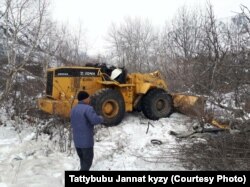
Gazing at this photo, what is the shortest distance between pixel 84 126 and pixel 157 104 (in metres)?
6.20

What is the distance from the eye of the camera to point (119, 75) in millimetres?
12297

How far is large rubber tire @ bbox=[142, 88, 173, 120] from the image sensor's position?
12.6m

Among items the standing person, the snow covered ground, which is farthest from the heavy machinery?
the standing person

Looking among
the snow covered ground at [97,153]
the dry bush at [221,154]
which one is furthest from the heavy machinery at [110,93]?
the dry bush at [221,154]

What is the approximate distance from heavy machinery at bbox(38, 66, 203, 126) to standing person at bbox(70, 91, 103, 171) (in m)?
3.94

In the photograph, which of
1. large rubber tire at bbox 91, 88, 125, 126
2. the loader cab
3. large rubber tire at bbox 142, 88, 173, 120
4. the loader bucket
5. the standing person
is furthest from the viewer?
large rubber tire at bbox 142, 88, 173, 120

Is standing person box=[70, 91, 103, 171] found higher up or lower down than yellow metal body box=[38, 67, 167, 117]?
lower down

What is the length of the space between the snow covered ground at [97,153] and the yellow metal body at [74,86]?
2.82 feet

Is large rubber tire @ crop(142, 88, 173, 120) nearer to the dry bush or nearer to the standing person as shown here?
the dry bush

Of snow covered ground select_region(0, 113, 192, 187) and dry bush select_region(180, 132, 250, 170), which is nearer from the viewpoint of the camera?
dry bush select_region(180, 132, 250, 170)

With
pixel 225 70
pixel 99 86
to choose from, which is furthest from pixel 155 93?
pixel 225 70

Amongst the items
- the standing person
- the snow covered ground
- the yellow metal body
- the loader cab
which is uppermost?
the loader cab

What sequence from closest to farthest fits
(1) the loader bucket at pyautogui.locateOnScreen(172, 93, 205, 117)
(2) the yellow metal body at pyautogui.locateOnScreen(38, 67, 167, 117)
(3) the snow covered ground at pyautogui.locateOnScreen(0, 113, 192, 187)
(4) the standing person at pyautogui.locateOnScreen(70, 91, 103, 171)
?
(4) the standing person at pyautogui.locateOnScreen(70, 91, 103, 171) < (3) the snow covered ground at pyautogui.locateOnScreen(0, 113, 192, 187) < (2) the yellow metal body at pyautogui.locateOnScreen(38, 67, 167, 117) < (1) the loader bucket at pyautogui.locateOnScreen(172, 93, 205, 117)

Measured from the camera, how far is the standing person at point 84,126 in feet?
23.1
